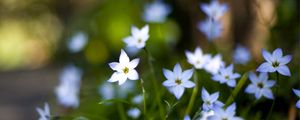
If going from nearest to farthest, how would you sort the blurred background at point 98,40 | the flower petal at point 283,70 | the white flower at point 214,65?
the flower petal at point 283,70
the white flower at point 214,65
the blurred background at point 98,40

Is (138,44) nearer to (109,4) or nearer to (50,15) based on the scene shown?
(109,4)

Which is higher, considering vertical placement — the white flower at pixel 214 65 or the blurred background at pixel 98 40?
the blurred background at pixel 98 40

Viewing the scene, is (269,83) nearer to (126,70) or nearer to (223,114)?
(223,114)

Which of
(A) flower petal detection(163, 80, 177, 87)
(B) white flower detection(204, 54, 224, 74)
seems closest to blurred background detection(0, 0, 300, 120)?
(B) white flower detection(204, 54, 224, 74)

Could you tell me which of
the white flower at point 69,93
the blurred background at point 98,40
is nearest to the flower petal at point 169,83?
the blurred background at point 98,40

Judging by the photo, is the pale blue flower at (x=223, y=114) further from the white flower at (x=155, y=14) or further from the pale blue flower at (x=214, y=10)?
the white flower at (x=155, y=14)

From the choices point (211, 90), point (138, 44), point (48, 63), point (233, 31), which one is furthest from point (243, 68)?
point (48, 63)
